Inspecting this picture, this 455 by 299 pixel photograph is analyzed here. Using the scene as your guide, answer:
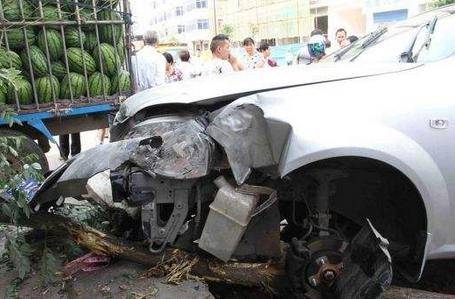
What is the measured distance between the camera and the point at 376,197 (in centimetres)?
299

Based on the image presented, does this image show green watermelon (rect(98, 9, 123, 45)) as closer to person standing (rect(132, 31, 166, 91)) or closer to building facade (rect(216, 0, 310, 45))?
person standing (rect(132, 31, 166, 91))

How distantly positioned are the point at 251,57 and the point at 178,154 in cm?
757

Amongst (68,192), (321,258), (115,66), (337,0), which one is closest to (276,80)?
(321,258)

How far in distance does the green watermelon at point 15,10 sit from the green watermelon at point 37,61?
33 cm

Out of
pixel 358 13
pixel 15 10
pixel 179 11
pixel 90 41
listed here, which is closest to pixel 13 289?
pixel 15 10

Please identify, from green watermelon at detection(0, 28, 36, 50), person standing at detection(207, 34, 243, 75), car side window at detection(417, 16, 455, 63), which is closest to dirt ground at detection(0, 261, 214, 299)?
car side window at detection(417, 16, 455, 63)

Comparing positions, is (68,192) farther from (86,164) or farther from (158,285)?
(158,285)

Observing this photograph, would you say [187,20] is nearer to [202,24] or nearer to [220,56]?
[202,24]

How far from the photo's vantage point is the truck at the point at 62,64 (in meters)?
5.44

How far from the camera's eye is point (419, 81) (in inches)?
103

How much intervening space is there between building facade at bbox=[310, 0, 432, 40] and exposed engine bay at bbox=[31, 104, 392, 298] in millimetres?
24196

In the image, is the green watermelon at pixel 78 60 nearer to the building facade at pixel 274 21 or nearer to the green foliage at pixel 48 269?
the green foliage at pixel 48 269

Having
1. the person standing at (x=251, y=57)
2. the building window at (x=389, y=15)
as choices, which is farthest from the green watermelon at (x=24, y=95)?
the building window at (x=389, y=15)

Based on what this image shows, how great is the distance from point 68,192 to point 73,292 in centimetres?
56
